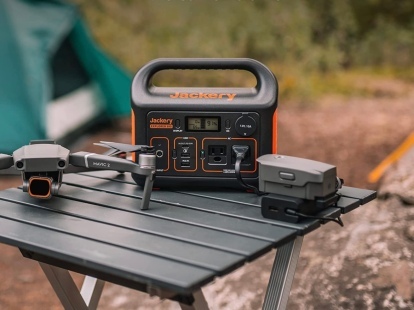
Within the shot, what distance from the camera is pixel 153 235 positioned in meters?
1.74

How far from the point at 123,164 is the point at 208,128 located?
270 mm

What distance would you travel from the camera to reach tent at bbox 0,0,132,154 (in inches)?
217

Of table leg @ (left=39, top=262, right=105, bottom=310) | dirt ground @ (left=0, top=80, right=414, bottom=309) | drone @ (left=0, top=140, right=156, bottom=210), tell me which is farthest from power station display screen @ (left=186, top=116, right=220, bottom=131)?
dirt ground @ (left=0, top=80, right=414, bottom=309)

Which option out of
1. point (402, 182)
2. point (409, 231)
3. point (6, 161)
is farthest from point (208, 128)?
point (402, 182)

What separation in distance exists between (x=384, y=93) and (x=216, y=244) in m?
7.06

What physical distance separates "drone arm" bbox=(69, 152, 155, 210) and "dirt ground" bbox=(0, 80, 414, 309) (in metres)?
1.11

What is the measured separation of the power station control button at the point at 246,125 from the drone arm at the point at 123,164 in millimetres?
272

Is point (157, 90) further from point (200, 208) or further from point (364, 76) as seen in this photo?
point (364, 76)

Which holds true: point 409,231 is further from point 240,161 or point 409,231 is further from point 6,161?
point 6,161

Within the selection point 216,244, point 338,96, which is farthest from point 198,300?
point 338,96

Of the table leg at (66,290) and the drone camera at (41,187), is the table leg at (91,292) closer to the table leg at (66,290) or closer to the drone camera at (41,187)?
the table leg at (66,290)

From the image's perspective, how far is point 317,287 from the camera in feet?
9.44

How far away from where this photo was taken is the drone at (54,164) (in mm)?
1977

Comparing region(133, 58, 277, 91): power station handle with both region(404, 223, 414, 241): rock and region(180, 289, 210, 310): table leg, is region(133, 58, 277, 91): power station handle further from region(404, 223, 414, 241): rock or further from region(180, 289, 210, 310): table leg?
region(404, 223, 414, 241): rock
